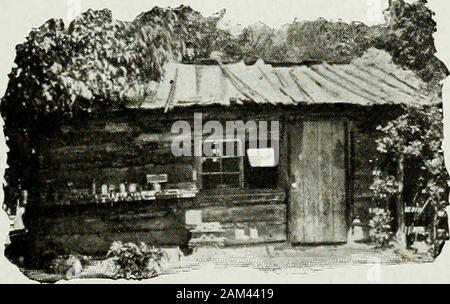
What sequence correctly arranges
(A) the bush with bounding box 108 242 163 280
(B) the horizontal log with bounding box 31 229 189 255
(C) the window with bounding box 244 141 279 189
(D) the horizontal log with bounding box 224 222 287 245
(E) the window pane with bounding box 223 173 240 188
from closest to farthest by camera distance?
(A) the bush with bounding box 108 242 163 280
(B) the horizontal log with bounding box 31 229 189 255
(D) the horizontal log with bounding box 224 222 287 245
(C) the window with bounding box 244 141 279 189
(E) the window pane with bounding box 223 173 240 188

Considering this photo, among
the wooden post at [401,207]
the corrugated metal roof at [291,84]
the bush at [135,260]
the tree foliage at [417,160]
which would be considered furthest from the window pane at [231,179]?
the wooden post at [401,207]

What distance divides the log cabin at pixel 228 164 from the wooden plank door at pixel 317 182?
1 centimetres

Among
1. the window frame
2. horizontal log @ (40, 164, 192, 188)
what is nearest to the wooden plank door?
the window frame

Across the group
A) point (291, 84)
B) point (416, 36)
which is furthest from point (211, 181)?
point (416, 36)

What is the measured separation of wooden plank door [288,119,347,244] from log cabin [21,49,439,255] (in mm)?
12

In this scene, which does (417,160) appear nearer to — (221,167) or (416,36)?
(416,36)

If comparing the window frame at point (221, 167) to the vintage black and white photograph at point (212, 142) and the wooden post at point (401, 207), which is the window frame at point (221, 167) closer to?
the vintage black and white photograph at point (212, 142)

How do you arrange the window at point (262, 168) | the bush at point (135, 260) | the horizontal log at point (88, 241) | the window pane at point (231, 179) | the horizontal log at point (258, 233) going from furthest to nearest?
the window pane at point (231, 179) → the window at point (262, 168) → the horizontal log at point (258, 233) → the horizontal log at point (88, 241) → the bush at point (135, 260)

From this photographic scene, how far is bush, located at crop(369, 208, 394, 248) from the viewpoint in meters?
6.87

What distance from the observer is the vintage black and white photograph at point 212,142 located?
21.9 ft

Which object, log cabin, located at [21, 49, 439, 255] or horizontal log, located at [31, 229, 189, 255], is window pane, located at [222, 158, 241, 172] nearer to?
log cabin, located at [21, 49, 439, 255]

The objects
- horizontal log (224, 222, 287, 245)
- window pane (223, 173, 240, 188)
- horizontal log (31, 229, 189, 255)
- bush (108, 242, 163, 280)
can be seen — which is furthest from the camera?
window pane (223, 173, 240, 188)

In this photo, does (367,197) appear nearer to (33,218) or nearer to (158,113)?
(158,113)

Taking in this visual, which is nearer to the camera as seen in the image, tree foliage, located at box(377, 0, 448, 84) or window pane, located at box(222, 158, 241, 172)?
tree foliage, located at box(377, 0, 448, 84)
